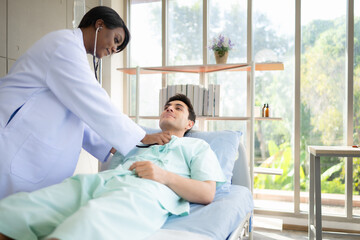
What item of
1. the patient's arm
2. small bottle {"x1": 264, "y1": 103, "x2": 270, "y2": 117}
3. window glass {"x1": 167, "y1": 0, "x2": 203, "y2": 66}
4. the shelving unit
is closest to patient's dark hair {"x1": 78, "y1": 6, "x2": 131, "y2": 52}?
the patient's arm

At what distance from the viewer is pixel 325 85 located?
2.83 meters

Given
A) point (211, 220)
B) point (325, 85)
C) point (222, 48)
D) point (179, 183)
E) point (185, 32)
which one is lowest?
point (211, 220)

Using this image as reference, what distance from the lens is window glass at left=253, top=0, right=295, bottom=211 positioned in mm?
2922

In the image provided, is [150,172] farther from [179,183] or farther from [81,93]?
[81,93]

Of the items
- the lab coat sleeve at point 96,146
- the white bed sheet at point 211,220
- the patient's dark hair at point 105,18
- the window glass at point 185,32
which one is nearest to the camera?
the white bed sheet at point 211,220

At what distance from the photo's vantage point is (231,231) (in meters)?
1.32

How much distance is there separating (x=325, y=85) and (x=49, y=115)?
2.39 m

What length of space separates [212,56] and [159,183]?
210 centimetres

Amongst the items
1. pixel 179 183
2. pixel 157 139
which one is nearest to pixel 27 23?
pixel 157 139

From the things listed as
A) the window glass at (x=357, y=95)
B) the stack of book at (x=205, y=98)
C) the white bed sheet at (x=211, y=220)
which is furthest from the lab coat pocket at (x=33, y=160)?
the window glass at (x=357, y=95)

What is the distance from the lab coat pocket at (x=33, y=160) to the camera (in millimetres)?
1261

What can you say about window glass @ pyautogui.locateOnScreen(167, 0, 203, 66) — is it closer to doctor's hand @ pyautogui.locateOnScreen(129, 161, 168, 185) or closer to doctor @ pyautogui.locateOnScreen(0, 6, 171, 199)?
doctor @ pyautogui.locateOnScreen(0, 6, 171, 199)

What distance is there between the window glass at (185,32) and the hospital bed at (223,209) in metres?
1.27

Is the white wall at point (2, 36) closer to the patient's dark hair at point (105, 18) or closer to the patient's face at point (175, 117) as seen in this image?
the patient's dark hair at point (105, 18)
